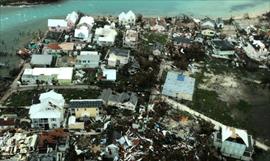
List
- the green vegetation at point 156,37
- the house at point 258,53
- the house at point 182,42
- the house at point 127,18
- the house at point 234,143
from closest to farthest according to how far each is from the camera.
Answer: the house at point 234,143, the house at point 258,53, the house at point 182,42, the green vegetation at point 156,37, the house at point 127,18

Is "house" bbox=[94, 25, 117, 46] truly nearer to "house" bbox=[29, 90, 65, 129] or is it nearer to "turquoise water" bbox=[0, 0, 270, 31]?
"turquoise water" bbox=[0, 0, 270, 31]

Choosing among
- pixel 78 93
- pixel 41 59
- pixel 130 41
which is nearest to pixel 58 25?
pixel 41 59

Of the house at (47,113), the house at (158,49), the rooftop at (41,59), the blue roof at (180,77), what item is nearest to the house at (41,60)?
the rooftop at (41,59)

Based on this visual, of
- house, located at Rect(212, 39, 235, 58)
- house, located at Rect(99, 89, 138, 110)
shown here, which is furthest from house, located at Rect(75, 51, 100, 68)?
house, located at Rect(212, 39, 235, 58)

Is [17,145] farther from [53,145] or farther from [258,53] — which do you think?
[258,53]

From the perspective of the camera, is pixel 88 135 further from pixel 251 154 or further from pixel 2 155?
pixel 251 154

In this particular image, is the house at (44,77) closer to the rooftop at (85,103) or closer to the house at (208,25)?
the rooftop at (85,103)
